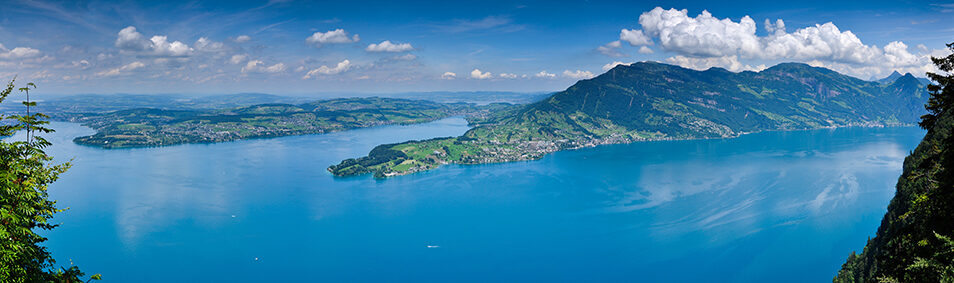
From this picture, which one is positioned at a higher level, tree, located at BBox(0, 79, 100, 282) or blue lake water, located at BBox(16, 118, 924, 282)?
tree, located at BBox(0, 79, 100, 282)

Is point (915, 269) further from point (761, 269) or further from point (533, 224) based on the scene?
point (533, 224)

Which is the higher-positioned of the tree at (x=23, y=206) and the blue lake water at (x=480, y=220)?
the tree at (x=23, y=206)

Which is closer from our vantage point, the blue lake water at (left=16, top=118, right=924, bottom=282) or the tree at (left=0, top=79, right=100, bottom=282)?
the tree at (left=0, top=79, right=100, bottom=282)

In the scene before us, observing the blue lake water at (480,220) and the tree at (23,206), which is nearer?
the tree at (23,206)

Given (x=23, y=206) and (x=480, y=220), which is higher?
(x=23, y=206)

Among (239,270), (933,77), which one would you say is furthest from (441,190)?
(933,77)
